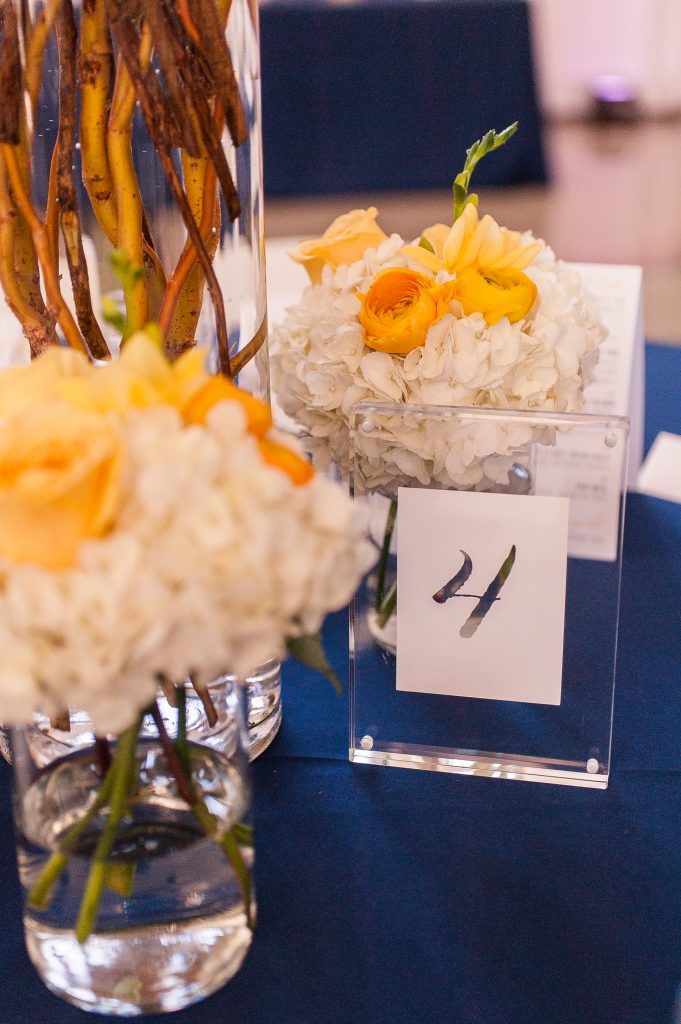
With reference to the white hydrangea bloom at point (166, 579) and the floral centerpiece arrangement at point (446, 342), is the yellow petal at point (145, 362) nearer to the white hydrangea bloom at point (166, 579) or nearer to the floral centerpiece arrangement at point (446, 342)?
the white hydrangea bloom at point (166, 579)

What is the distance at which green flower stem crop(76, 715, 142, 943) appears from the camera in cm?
51

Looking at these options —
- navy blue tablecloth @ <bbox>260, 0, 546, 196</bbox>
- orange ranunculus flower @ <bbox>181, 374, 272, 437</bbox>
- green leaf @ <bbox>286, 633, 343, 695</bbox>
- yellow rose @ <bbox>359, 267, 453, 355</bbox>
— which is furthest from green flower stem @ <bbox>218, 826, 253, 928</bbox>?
navy blue tablecloth @ <bbox>260, 0, 546, 196</bbox>

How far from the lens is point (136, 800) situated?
53cm

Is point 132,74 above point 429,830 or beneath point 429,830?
above

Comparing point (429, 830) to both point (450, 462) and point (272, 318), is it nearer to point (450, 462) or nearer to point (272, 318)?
point (450, 462)

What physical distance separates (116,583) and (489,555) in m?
0.37

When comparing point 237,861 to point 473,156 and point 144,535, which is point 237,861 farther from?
point 473,156

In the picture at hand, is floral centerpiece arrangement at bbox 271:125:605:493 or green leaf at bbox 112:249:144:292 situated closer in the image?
green leaf at bbox 112:249:144:292

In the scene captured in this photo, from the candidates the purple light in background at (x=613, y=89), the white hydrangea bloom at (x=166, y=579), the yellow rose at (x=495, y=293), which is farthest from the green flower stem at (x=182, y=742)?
the purple light in background at (x=613, y=89)

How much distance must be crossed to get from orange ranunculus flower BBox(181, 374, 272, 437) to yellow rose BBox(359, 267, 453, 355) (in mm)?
306

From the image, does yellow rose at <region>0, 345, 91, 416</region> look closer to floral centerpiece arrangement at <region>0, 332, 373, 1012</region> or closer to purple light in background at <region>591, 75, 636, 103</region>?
floral centerpiece arrangement at <region>0, 332, 373, 1012</region>

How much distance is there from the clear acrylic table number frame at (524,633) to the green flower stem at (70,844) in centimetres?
28

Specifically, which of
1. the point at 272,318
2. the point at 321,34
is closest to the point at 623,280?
the point at 272,318

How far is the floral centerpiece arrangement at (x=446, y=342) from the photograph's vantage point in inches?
29.8
